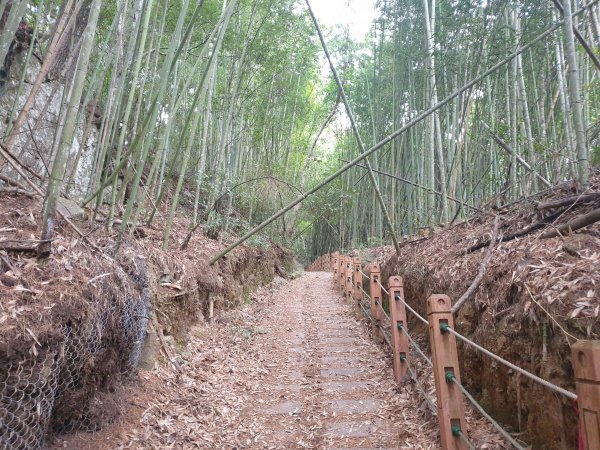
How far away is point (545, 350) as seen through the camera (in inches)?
61.9

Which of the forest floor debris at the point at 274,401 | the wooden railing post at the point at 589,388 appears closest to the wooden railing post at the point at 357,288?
the forest floor debris at the point at 274,401

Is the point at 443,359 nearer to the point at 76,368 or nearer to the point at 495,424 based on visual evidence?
the point at 495,424

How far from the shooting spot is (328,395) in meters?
2.94

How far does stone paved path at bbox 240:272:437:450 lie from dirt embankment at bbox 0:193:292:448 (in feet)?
3.24

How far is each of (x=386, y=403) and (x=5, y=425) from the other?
2268 millimetres

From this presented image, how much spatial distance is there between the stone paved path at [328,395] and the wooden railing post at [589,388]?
1.37m

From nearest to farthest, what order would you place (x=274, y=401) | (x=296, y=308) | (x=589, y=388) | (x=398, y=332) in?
(x=589, y=388), (x=274, y=401), (x=398, y=332), (x=296, y=308)

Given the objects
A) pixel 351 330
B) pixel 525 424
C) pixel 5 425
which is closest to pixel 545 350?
pixel 525 424

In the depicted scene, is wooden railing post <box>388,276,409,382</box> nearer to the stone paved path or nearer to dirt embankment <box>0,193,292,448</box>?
the stone paved path

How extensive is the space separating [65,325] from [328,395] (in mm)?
1993

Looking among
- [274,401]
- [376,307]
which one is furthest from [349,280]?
[274,401]

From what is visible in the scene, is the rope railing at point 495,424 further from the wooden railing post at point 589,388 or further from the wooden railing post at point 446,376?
the wooden railing post at point 589,388

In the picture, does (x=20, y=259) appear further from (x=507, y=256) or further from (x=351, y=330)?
(x=351, y=330)

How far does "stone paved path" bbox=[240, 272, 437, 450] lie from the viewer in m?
2.33
